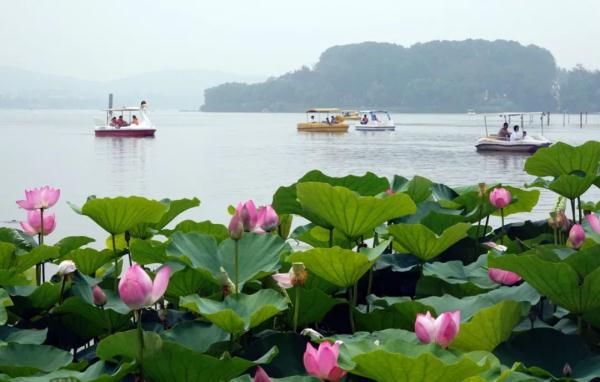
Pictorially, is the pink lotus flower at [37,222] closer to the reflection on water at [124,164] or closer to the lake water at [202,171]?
the lake water at [202,171]

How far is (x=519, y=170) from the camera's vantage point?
15188 mm

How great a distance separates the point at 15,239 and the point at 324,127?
33.9m

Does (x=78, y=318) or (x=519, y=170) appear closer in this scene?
(x=78, y=318)

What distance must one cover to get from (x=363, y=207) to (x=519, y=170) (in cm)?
1446

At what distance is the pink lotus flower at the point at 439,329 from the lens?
0.84 meters

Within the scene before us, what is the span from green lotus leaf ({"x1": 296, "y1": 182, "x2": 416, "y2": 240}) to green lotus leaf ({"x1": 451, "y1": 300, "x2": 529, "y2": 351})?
0.30m

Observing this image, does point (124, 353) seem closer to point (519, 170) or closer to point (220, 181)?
point (220, 181)

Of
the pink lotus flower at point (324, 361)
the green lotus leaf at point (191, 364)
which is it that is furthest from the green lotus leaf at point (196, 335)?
the pink lotus flower at point (324, 361)

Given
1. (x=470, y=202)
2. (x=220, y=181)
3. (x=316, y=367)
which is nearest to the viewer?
(x=316, y=367)

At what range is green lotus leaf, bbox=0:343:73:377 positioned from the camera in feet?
3.26

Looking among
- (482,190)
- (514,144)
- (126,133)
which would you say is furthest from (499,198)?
(126,133)

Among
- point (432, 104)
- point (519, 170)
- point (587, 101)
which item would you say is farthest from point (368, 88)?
point (519, 170)

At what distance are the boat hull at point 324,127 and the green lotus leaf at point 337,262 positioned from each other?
33620 millimetres

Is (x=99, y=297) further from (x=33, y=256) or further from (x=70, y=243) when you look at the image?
(x=70, y=243)
